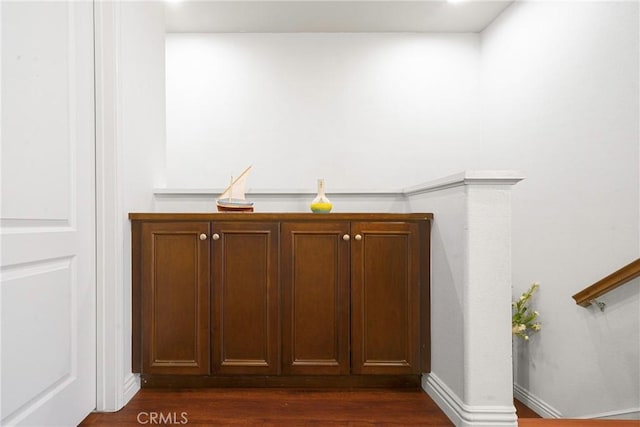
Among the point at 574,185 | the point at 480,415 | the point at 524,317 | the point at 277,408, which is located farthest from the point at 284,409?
the point at 574,185

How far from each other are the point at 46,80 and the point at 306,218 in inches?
44.9

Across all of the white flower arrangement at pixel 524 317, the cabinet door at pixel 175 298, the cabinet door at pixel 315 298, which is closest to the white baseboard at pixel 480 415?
the cabinet door at pixel 315 298

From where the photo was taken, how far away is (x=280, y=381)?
1.87 m

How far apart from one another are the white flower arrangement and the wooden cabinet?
1194 millimetres

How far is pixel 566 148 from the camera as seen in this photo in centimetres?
240

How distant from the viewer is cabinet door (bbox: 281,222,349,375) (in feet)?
6.01

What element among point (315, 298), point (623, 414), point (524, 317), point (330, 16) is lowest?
point (623, 414)

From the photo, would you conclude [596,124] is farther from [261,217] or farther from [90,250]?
[90,250]

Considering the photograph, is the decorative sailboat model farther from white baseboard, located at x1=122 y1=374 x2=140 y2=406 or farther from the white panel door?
white baseboard, located at x1=122 y1=374 x2=140 y2=406

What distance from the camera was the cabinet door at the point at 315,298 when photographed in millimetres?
1831

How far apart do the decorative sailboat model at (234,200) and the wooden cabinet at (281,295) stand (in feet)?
0.47

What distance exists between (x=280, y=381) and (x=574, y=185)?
206 cm

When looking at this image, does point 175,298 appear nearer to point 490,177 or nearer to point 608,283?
point 490,177

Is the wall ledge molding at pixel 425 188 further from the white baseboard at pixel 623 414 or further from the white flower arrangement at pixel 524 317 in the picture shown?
the white baseboard at pixel 623 414
